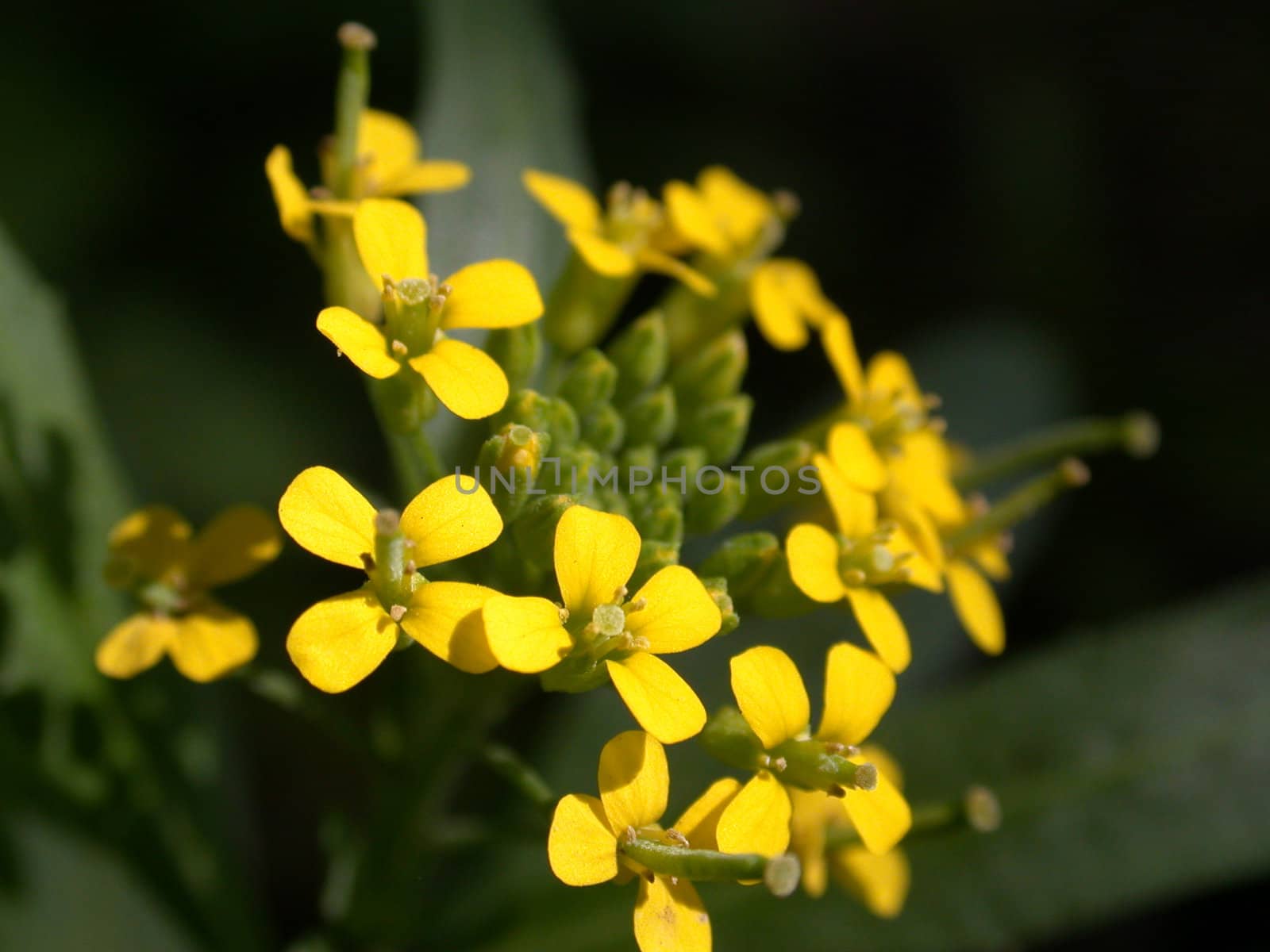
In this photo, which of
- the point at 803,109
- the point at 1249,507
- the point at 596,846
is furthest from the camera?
the point at 803,109

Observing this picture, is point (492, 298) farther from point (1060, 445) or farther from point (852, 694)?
point (1060, 445)

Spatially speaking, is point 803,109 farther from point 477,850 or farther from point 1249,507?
point 477,850

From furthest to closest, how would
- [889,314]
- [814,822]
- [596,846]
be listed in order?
[889,314], [814,822], [596,846]

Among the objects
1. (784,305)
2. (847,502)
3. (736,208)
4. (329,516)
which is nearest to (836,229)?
(736,208)

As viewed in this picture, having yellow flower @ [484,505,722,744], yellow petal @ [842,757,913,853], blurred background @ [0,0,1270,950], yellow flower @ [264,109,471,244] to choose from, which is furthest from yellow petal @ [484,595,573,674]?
blurred background @ [0,0,1270,950]

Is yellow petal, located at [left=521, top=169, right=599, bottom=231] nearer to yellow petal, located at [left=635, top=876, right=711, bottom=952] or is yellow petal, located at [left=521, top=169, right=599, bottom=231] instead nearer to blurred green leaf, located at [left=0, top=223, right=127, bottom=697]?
blurred green leaf, located at [left=0, top=223, right=127, bottom=697]

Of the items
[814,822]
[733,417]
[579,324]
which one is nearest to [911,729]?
[814,822]
